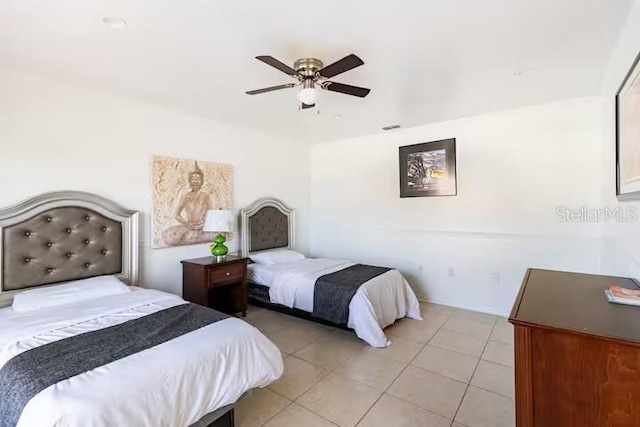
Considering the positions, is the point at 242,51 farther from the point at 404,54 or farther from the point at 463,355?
the point at 463,355

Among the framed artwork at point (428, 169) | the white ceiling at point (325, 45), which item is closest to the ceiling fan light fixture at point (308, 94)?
the white ceiling at point (325, 45)

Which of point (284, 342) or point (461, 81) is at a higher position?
point (461, 81)

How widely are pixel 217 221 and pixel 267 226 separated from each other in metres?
1.02

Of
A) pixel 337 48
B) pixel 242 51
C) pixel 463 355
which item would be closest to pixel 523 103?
pixel 337 48

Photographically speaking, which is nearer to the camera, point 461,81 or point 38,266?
point 38,266

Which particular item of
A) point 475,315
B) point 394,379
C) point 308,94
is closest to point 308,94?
point 308,94

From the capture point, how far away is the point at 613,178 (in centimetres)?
248

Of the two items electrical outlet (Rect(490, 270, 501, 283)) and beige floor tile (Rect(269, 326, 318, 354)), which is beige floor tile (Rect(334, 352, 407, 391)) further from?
electrical outlet (Rect(490, 270, 501, 283))

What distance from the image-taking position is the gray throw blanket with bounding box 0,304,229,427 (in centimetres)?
121

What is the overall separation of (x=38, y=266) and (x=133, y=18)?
2005 mm

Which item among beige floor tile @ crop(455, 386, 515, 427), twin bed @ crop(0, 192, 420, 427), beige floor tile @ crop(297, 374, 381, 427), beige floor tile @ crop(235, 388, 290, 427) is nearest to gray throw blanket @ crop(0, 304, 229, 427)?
twin bed @ crop(0, 192, 420, 427)

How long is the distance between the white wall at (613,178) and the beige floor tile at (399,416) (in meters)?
1.49

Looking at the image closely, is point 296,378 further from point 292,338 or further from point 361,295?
point 361,295

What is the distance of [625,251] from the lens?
211 cm
